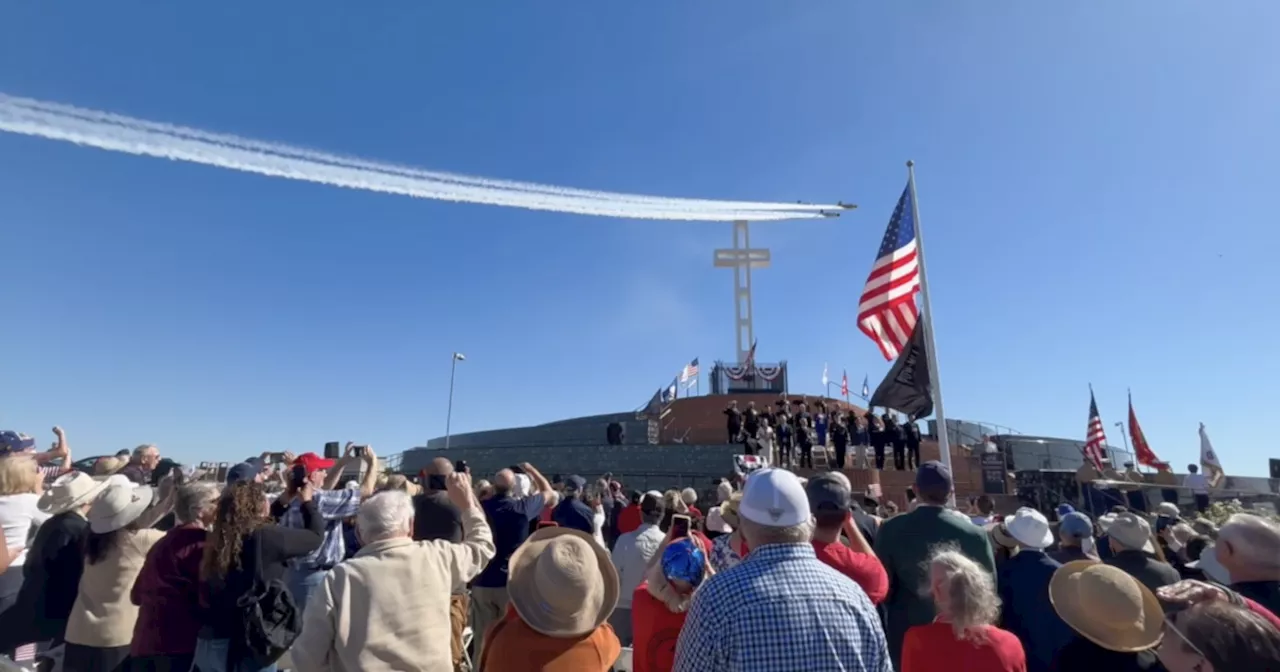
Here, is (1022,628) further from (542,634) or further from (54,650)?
(54,650)

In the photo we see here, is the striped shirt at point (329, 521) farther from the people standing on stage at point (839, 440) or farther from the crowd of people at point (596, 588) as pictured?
the people standing on stage at point (839, 440)

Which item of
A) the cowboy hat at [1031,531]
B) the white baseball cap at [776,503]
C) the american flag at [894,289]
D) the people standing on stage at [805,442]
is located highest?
the american flag at [894,289]

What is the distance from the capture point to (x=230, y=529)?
3568 millimetres

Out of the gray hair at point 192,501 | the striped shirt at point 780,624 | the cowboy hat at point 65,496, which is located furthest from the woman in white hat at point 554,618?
the cowboy hat at point 65,496

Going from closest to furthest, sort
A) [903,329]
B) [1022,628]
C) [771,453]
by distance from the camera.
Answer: [1022,628], [903,329], [771,453]

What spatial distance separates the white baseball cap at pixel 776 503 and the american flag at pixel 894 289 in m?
10.1

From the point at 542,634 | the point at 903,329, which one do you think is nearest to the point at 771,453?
the point at 903,329

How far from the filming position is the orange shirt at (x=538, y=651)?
8.87 feet

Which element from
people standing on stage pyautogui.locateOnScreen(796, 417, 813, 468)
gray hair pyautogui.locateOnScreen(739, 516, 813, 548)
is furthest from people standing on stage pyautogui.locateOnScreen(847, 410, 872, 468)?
gray hair pyautogui.locateOnScreen(739, 516, 813, 548)

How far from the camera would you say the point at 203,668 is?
140 inches

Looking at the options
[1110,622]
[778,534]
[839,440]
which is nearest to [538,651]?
[778,534]

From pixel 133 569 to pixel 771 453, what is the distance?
1692cm

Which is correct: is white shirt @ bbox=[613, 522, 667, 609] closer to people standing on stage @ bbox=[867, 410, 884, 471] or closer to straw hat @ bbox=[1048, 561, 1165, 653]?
straw hat @ bbox=[1048, 561, 1165, 653]

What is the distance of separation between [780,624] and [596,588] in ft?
3.35
